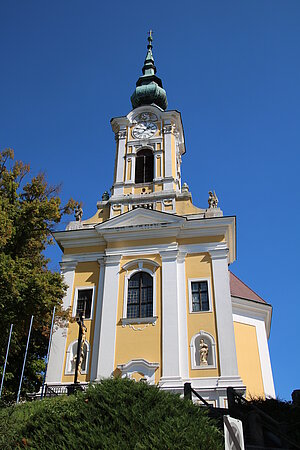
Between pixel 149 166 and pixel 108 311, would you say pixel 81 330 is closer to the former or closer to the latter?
pixel 108 311

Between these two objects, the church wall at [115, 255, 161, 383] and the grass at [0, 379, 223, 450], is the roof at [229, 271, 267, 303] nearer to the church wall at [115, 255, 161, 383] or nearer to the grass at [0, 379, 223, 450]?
the church wall at [115, 255, 161, 383]

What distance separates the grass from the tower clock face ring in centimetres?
1943

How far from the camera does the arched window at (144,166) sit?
86.0ft

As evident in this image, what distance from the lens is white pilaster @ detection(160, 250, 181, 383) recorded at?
19125 mm

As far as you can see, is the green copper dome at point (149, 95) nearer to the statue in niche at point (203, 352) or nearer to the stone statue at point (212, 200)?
the stone statue at point (212, 200)

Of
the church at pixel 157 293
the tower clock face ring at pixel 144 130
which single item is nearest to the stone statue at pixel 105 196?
the church at pixel 157 293

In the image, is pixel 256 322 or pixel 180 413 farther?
pixel 256 322

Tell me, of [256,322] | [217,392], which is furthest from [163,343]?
[256,322]

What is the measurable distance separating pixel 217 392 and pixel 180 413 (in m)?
9.69

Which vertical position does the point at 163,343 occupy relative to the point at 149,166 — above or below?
below

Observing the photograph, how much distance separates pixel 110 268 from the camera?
73.4 ft

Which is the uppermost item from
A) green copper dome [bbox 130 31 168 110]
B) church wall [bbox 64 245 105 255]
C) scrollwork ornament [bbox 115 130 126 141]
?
green copper dome [bbox 130 31 168 110]

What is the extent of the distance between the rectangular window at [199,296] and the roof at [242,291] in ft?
18.1

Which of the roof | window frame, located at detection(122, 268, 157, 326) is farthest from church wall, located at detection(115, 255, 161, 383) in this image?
the roof
